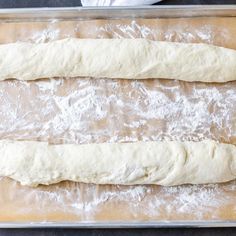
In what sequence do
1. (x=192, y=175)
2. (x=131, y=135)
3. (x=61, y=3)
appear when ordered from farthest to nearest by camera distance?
(x=61, y=3) < (x=131, y=135) < (x=192, y=175)

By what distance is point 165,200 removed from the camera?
64.8 inches

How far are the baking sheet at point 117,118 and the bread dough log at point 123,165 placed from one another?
0.22ft

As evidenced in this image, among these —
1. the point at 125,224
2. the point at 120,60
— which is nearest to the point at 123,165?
the point at 125,224

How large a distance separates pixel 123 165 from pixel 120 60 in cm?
40

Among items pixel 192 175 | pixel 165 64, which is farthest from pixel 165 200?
pixel 165 64

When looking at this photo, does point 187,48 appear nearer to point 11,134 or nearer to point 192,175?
point 192,175

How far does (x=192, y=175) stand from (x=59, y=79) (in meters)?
0.63

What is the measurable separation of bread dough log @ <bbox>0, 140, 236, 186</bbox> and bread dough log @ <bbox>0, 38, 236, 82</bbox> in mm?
298

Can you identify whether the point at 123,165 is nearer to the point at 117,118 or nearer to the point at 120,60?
the point at 117,118

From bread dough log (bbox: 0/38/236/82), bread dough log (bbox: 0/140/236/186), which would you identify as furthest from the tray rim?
bread dough log (bbox: 0/38/236/82)

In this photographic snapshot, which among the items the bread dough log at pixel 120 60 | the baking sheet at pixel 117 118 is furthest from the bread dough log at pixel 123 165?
the bread dough log at pixel 120 60

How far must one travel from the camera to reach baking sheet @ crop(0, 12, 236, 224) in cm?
163

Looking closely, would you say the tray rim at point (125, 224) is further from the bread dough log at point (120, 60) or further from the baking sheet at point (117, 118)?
the bread dough log at point (120, 60)

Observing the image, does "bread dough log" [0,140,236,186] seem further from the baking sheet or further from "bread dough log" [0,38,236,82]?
"bread dough log" [0,38,236,82]
